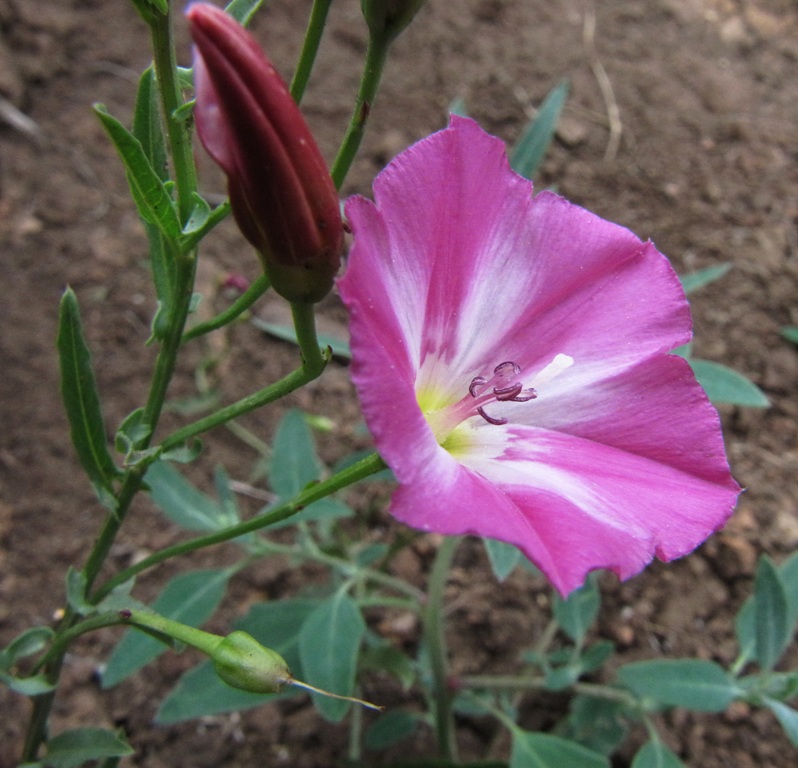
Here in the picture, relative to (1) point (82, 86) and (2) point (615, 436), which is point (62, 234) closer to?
(1) point (82, 86)

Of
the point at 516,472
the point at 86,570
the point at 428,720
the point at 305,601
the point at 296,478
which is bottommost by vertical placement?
the point at 428,720

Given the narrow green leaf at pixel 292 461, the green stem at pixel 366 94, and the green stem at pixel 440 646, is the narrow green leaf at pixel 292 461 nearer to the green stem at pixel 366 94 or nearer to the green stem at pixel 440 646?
the green stem at pixel 440 646

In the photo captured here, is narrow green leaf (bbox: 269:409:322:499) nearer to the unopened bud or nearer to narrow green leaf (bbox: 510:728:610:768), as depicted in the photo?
narrow green leaf (bbox: 510:728:610:768)

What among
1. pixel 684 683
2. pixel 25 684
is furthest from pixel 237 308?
pixel 684 683

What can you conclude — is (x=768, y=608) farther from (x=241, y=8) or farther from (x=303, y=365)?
(x=241, y=8)

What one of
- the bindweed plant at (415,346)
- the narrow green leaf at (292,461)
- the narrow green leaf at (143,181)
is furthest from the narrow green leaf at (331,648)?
the narrow green leaf at (143,181)

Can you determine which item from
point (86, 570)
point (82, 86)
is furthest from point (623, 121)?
point (86, 570)

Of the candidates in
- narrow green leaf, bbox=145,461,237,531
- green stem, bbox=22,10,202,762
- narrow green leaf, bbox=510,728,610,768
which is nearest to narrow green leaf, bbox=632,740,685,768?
narrow green leaf, bbox=510,728,610,768
